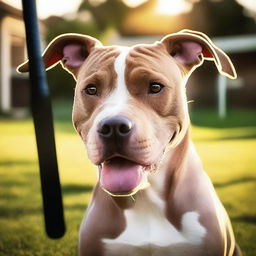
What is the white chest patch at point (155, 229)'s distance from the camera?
2.43 m

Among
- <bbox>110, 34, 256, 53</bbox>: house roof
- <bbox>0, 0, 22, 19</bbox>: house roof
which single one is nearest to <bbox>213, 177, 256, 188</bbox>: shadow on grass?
<bbox>110, 34, 256, 53</bbox>: house roof

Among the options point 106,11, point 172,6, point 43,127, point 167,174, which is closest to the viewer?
point 167,174

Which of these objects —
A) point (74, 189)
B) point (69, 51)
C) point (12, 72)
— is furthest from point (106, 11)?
point (69, 51)

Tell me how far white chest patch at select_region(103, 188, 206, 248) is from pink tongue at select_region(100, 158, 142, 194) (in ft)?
1.00

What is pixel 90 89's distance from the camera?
2.46m

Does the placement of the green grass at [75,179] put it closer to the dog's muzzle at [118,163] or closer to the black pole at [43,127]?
the black pole at [43,127]

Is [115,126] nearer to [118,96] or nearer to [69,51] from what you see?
[118,96]

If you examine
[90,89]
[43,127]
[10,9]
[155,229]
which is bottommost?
[10,9]

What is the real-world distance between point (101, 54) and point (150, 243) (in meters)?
0.97

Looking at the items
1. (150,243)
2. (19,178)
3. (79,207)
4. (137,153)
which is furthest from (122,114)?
(19,178)

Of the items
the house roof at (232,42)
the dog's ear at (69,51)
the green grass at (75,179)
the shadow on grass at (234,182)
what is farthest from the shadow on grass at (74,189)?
the dog's ear at (69,51)

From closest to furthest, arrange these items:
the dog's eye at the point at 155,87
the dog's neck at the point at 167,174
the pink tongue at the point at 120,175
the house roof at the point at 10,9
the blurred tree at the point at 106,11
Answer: the pink tongue at the point at 120,175, the dog's eye at the point at 155,87, the dog's neck at the point at 167,174, the house roof at the point at 10,9, the blurred tree at the point at 106,11

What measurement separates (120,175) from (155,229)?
0.39 m

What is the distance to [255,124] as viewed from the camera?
366 inches
